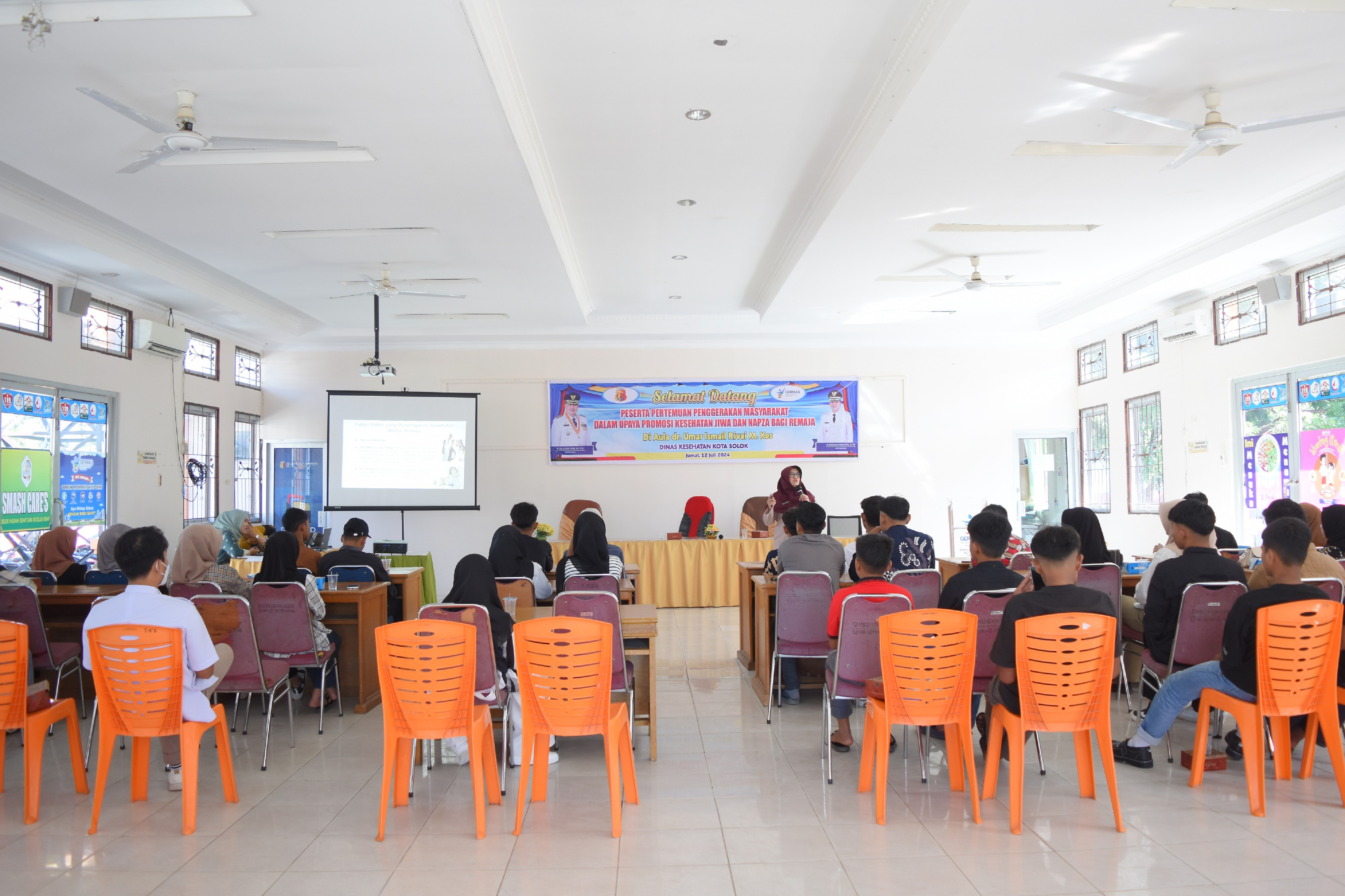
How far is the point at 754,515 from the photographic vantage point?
1019cm

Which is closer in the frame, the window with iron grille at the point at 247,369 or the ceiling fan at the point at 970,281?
the ceiling fan at the point at 970,281

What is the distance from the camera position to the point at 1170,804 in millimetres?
3229

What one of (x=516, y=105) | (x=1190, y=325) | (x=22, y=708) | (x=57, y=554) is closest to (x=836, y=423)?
(x=1190, y=325)

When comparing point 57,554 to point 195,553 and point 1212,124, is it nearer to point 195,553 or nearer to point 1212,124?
point 195,553

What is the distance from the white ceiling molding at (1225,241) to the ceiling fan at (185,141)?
637 cm

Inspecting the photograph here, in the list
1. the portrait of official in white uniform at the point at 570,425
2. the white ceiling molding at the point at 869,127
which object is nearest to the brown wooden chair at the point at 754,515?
the portrait of official in white uniform at the point at 570,425

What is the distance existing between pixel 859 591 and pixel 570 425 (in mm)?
7176

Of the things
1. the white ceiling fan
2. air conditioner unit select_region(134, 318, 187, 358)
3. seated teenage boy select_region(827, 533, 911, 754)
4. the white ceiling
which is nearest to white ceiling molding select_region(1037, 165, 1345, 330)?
the white ceiling

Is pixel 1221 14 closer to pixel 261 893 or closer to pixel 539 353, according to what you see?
pixel 261 893

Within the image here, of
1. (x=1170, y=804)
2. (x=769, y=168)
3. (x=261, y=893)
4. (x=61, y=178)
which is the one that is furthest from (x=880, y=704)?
(x=61, y=178)

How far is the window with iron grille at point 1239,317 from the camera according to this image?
24.5 feet

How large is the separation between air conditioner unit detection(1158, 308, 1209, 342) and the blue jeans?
5575mm

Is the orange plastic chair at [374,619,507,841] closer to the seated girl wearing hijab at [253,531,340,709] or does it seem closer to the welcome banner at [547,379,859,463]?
the seated girl wearing hijab at [253,531,340,709]

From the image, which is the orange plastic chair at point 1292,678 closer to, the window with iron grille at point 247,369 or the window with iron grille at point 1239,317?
the window with iron grille at point 1239,317
